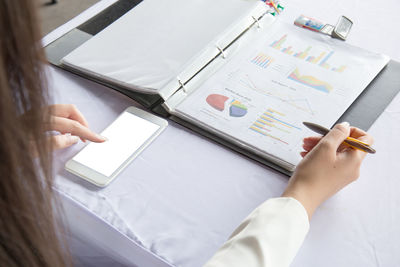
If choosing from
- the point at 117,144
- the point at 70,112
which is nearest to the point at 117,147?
the point at 117,144

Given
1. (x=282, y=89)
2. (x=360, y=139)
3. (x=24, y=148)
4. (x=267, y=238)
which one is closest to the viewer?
(x=24, y=148)

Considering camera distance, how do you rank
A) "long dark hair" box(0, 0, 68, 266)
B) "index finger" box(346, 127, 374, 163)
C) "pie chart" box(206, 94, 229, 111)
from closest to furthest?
"long dark hair" box(0, 0, 68, 266), "index finger" box(346, 127, 374, 163), "pie chart" box(206, 94, 229, 111)

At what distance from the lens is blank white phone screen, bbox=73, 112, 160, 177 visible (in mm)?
687

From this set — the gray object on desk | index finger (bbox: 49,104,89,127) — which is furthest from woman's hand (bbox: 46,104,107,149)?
the gray object on desk

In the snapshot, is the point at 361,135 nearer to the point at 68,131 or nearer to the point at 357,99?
the point at 357,99

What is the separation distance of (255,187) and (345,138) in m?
0.16

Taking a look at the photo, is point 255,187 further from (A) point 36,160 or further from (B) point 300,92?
(A) point 36,160

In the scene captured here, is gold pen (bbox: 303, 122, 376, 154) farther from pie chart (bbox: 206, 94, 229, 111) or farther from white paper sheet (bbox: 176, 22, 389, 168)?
pie chart (bbox: 206, 94, 229, 111)

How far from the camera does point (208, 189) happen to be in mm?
660

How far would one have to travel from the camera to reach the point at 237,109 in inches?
29.6

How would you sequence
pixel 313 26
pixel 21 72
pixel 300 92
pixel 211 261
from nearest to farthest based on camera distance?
pixel 21 72 < pixel 211 261 < pixel 300 92 < pixel 313 26

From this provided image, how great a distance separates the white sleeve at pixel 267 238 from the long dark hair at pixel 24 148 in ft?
0.69

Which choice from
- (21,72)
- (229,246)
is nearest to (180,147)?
(229,246)

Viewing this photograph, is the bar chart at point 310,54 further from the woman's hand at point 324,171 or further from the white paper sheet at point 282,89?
the woman's hand at point 324,171
